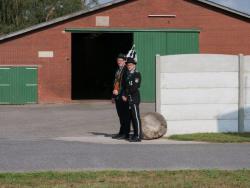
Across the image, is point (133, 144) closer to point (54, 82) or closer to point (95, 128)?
point (95, 128)

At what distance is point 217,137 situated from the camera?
1620 cm

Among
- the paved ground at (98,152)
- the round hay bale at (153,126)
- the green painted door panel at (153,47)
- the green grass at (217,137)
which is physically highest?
the green painted door panel at (153,47)

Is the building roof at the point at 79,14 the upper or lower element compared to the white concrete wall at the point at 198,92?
upper

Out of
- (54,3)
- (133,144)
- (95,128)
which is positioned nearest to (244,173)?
(133,144)

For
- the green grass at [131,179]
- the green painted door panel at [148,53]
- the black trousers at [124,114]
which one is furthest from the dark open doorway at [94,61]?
the green grass at [131,179]

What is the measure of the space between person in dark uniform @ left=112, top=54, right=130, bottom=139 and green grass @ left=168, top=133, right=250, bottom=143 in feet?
3.69

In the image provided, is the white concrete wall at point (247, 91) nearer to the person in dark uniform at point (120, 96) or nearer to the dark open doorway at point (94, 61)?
the person in dark uniform at point (120, 96)

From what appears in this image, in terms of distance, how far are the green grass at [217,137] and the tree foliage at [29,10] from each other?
40.6 metres

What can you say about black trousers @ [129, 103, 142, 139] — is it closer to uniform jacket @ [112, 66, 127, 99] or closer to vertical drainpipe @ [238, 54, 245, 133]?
uniform jacket @ [112, 66, 127, 99]

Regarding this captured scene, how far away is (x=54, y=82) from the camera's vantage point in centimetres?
3500

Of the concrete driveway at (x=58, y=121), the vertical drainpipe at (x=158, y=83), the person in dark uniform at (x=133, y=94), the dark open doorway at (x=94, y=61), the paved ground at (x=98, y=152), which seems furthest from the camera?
the dark open doorway at (x=94, y=61)

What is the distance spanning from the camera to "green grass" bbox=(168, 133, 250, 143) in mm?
15702

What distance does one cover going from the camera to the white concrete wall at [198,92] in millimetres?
16969

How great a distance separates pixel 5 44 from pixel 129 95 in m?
20.1
